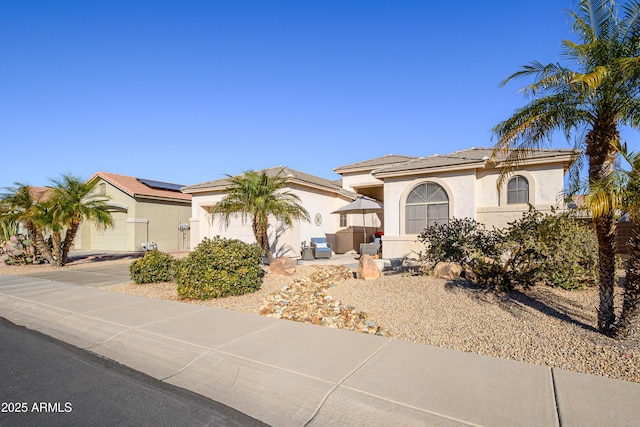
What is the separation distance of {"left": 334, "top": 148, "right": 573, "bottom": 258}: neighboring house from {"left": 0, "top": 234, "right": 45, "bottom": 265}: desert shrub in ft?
52.1

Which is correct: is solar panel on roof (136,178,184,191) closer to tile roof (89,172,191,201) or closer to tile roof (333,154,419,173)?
tile roof (89,172,191,201)

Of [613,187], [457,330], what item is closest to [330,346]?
[457,330]

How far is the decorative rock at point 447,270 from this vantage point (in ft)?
30.0

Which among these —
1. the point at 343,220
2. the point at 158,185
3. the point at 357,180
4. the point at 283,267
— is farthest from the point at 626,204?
the point at 158,185

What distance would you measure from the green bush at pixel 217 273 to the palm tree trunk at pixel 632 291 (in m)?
7.06

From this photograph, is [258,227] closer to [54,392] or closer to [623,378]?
[54,392]

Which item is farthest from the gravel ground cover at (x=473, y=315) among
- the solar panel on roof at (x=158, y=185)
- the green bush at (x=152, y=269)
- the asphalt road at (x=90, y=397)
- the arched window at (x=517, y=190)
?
the solar panel on roof at (x=158, y=185)

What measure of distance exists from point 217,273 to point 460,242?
605 centimetres

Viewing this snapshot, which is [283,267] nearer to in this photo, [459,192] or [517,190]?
[459,192]

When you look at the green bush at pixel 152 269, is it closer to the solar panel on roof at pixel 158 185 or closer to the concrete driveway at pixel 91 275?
the concrete driveway at pixel 91 275

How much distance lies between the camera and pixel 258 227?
13.9 m

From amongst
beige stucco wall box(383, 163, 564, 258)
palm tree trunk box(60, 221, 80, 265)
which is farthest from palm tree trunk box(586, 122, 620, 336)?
palm tree trunk box(60, 221, 80, 265)

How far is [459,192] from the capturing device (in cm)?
1455

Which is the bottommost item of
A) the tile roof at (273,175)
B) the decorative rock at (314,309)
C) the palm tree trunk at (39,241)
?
the decorative rock at (314,309)
